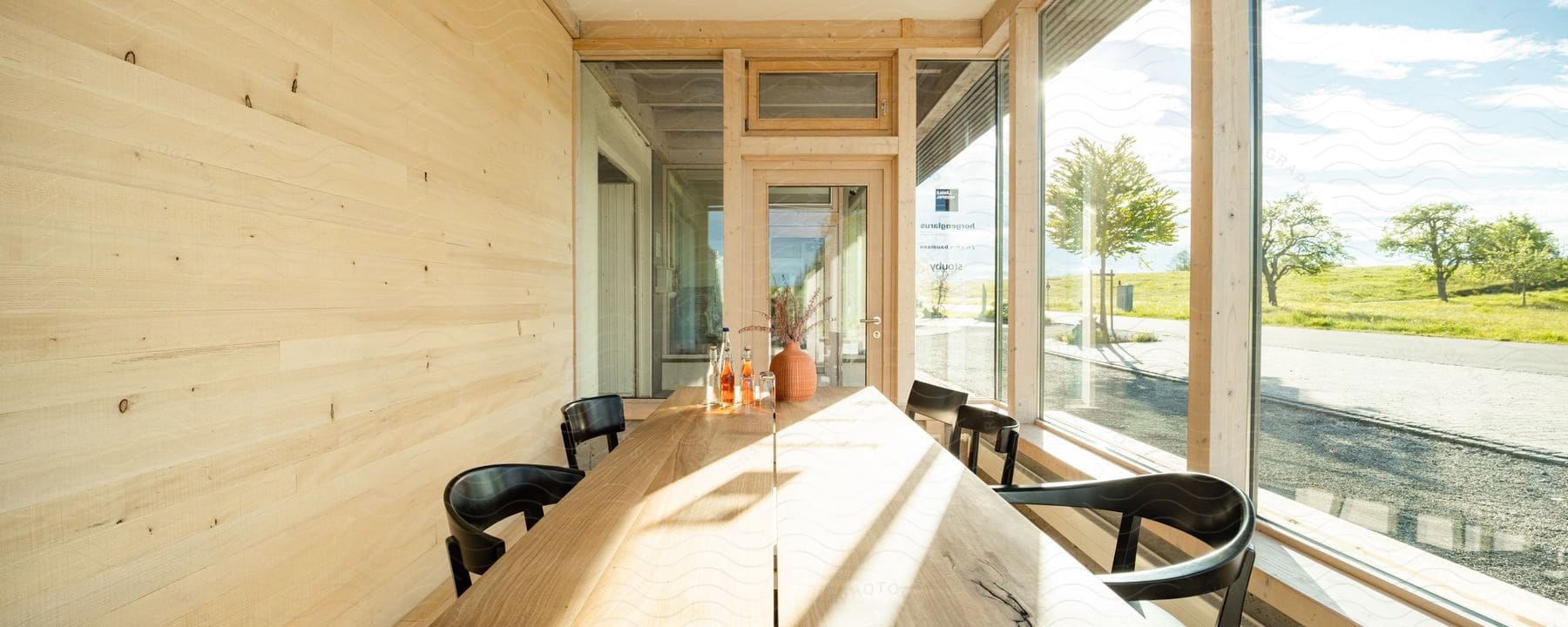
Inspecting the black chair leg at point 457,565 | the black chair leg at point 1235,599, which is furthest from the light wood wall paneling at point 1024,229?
the black chair leg at point 457,565

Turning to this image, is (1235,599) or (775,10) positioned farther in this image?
(775,10)

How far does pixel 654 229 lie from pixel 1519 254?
3569 mm

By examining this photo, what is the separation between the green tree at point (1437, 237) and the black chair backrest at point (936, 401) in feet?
3.85

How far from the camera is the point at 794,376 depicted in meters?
2.18

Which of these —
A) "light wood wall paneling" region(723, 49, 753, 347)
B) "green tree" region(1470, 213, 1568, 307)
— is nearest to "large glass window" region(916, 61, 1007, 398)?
"light wood wall paneling" region(723, 49, 753, 347)

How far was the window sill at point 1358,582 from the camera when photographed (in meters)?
1.21

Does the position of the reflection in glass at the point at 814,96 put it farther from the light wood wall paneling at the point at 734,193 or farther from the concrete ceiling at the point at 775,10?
the concrete ceiling at the point at 775,10

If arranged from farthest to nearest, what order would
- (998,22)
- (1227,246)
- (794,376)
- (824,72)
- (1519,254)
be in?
1. (824,72)
2. (998,22)
3. (794,376)
4. (1227,246)
5. (1519,254)

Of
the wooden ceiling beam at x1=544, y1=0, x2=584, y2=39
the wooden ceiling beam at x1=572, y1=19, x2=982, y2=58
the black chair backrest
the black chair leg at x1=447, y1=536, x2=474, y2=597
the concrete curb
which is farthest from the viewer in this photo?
the wooden ceiling beam at x1=572, y1=19, x2=982, y2=58

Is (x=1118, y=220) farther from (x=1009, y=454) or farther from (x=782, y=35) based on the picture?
(x=782, y=35)

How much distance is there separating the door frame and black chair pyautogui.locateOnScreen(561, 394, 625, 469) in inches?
65.4

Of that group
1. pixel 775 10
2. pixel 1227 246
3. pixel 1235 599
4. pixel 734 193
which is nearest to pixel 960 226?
pixel 734 193

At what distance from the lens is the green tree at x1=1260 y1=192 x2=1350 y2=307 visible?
153cm

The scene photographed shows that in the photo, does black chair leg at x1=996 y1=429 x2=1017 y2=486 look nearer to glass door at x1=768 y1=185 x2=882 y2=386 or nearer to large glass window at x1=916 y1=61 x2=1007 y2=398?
large glass window at x1=916 y1=61 x2=1007 y2=398
